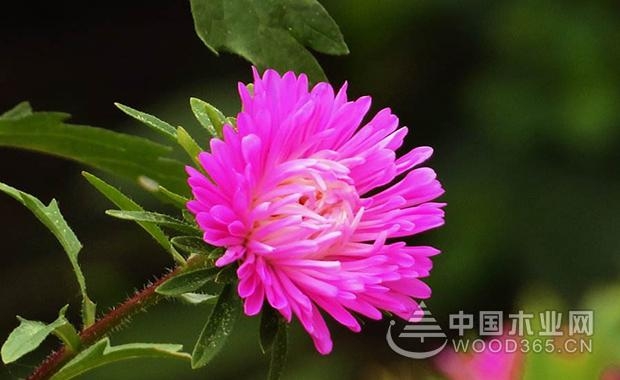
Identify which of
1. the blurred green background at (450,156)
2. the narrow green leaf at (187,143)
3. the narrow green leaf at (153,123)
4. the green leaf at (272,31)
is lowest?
the blurred green background at (450,156)

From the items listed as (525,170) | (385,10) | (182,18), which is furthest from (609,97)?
(182,18)

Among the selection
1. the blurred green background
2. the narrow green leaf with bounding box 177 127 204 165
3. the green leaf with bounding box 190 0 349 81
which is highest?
the green leaf with bounding box 190 0 349 81

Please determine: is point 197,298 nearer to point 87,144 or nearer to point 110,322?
point 110,322

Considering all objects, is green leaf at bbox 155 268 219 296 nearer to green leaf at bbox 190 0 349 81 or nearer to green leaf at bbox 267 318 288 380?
green leaf at bbox 267 318 288 380

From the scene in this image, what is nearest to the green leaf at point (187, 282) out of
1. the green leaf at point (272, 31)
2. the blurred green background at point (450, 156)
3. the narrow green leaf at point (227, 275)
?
the narrow green leaf at point (227, 275)

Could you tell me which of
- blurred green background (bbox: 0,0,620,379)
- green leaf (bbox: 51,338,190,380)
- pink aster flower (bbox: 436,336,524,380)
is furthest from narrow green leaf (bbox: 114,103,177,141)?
blurred green background (bbox: 0,0,620,379)

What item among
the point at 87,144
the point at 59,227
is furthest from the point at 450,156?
the point at 59,227

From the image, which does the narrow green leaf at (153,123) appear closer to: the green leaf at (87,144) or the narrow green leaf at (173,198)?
the narrow green leaf at (173,198)
